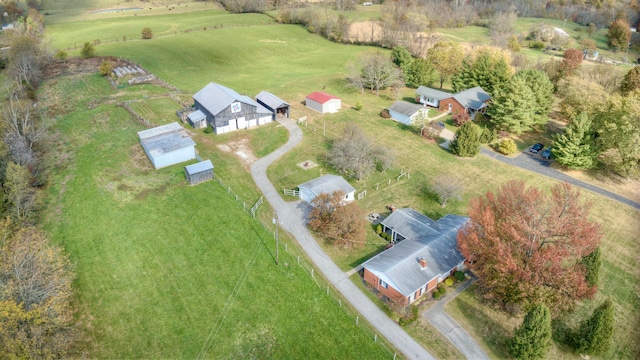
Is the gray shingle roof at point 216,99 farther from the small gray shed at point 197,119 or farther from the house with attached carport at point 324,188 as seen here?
the house with attached carport at point 324,188

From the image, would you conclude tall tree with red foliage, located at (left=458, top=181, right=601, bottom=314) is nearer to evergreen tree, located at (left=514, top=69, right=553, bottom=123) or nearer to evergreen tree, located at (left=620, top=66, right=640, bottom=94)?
evergreen tree, located at (left=514, top=69, right=553, bottom=123)

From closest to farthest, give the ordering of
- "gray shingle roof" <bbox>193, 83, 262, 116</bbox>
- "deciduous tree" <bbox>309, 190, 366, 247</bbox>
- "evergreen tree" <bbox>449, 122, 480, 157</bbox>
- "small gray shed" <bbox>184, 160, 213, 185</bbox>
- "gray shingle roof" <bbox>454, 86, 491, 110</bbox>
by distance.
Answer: "deciduous tree" <bbox>309, 190, 366, 247</bbox>, "small gray shed" <bbox>184, 160, 213, 185</bbox>, "evergreen tree" <bbox>449, 122, 480, 157</bbox>, "gray shingle roof" <bbox>193, 83, 262, 116</bbox>, "gray shingle roof" <bbox>454, 86, 491, 110</bbox>

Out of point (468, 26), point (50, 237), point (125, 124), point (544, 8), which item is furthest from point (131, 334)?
point (544, 8)

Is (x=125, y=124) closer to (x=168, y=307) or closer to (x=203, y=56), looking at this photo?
(x=168, y=307)

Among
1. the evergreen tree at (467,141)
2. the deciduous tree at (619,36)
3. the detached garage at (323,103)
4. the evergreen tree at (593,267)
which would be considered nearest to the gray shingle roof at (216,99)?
the detached garage at (323,103)

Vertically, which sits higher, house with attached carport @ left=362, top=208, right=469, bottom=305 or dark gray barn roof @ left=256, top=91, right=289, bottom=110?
dark gray barn roof @ left=256, top=91, right=289, bottom=110

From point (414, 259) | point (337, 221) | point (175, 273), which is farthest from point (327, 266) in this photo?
point (175, 273)

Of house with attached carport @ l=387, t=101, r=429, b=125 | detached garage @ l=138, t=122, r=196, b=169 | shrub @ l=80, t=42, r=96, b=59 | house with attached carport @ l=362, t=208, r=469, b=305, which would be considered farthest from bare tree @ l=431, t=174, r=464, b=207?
shrub @ l=80, t=42, r=96, b=59
